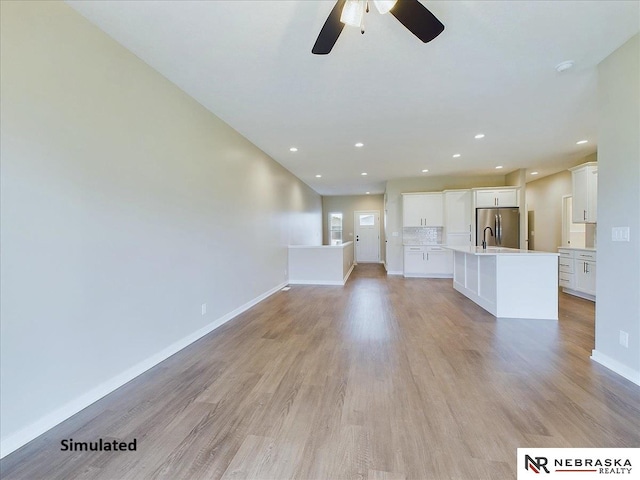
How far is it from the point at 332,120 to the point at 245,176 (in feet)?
5.23

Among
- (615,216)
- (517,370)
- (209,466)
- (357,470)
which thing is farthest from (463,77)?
(209,466)

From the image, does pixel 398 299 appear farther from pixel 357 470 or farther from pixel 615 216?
pixel 357 470

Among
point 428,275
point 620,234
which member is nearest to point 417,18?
point 620,234

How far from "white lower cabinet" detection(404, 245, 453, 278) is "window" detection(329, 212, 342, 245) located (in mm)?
4043

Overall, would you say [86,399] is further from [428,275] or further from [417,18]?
[428,275]

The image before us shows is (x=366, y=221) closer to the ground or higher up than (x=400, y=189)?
closer to the ground

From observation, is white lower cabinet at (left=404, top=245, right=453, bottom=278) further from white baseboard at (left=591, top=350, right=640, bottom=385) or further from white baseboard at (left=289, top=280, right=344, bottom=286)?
white baseboard at (left=591, top=350, right=640, bottom=385)

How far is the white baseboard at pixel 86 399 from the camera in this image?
1482 mm

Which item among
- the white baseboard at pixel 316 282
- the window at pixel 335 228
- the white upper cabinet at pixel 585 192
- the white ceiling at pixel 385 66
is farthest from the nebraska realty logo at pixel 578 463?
the window at pixel 335 228

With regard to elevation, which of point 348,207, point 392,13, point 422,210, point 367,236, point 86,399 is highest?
point 392,13

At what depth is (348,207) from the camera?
10.7 meters

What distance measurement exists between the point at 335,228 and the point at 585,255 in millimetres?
7496

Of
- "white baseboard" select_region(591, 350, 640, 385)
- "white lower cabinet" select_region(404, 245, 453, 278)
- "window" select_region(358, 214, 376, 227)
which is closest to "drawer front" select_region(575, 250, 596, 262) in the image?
"white lower cabinet" select_region(404, 245, 453, 278)

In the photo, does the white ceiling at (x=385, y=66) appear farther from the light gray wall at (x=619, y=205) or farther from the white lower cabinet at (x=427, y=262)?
the white lower cabinet at (x=427, y=262)
